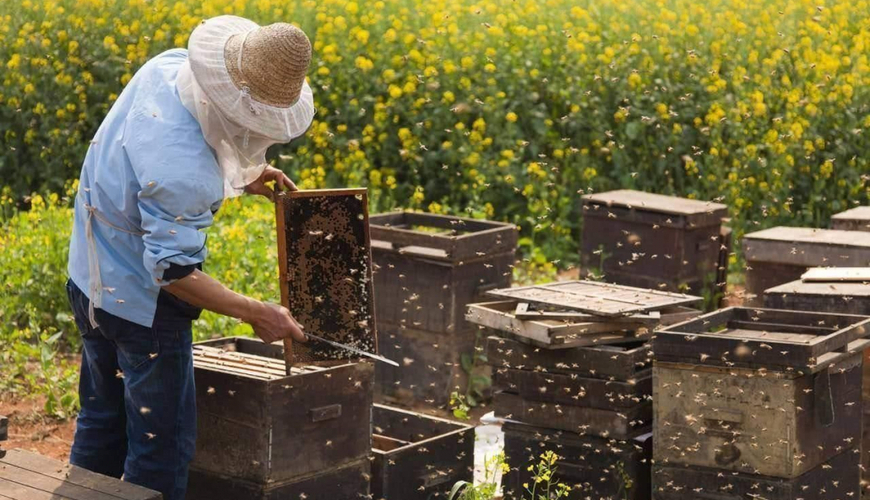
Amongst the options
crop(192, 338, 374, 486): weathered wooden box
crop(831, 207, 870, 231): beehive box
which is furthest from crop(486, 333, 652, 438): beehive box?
crop(831, 207, 870, 231): beehive box

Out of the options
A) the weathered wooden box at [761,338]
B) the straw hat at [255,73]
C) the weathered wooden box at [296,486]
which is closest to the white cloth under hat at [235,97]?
the straw hat at [255,73]

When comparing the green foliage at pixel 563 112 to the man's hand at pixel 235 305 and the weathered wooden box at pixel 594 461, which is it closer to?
the weathered wooden box at pixel 594 461

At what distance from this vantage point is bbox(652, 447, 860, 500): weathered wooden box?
4148mm

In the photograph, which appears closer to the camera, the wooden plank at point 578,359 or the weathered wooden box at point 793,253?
the wooden plank at point 578,359

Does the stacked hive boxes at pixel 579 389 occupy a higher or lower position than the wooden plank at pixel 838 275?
lower

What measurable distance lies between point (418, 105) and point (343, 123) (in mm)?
646

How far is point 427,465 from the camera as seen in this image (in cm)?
454

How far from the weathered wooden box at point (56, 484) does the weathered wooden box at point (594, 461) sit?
63.1 inches

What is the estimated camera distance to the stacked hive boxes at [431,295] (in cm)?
598

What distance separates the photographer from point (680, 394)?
13.9ft

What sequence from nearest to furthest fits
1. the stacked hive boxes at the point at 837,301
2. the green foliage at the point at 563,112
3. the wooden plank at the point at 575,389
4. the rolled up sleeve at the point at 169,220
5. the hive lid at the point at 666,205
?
the rolled up sleeve at the point at 169,220 → the wooden plank at the point at 575,389 → the stacked hive boxes at the point at 837,301 → the hive lid at the point at 666,205 → the green foliage at the point at 563,112

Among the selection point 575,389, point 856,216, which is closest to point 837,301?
point 575,389

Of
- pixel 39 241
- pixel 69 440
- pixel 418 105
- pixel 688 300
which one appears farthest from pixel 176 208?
pixel 418 105

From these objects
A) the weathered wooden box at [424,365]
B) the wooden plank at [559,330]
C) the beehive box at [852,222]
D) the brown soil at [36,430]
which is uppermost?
the wooden plank at [559,330]
